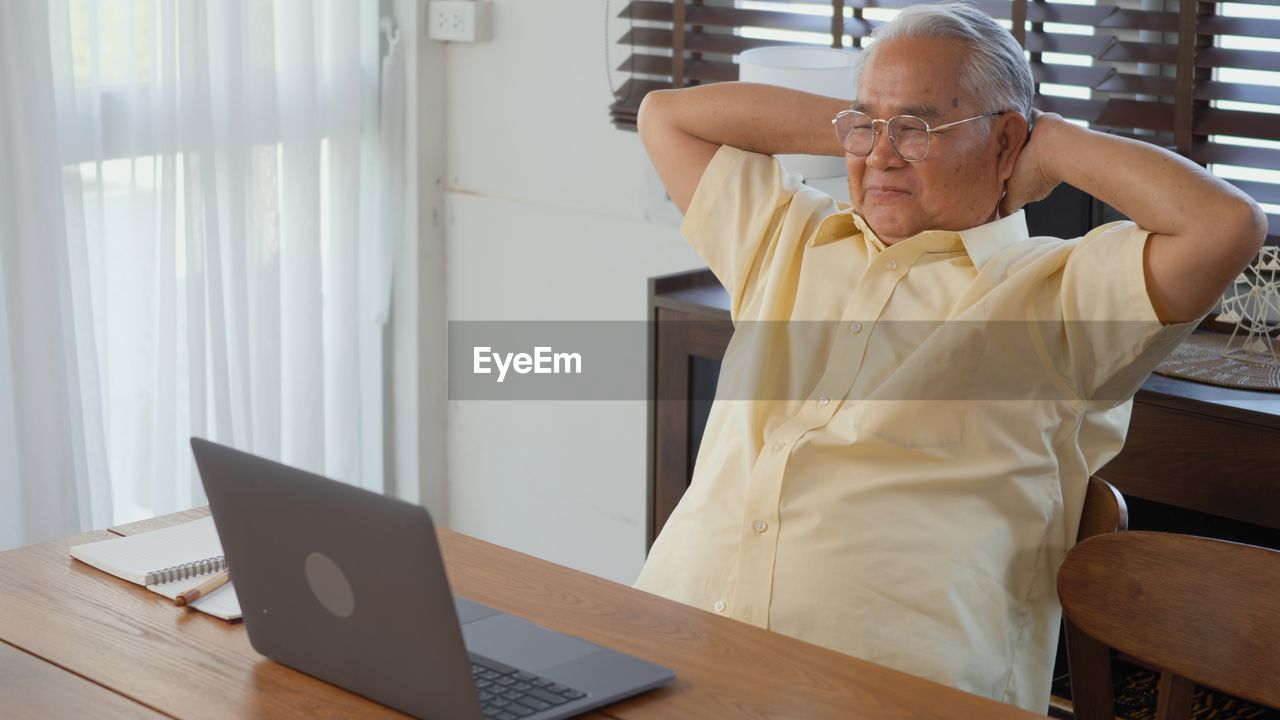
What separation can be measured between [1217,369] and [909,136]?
2.20 ft

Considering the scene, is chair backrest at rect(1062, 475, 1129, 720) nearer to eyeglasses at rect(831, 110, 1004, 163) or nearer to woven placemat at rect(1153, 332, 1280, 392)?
eyeglasses at rect(831, 110, 1004, 163)

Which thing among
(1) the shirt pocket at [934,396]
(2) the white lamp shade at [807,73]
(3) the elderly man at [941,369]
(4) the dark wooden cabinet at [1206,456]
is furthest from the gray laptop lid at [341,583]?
(2) the white lamp shade at [807,73]

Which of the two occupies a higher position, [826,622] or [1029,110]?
[1029,110]

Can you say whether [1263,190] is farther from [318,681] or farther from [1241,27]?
[318,681]

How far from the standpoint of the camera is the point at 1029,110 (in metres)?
1.72

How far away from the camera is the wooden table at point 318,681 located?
112cm

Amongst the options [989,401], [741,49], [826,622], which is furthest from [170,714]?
[741,49]

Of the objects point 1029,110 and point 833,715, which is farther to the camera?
point 1029,110

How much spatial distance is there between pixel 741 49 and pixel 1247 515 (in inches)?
54.2

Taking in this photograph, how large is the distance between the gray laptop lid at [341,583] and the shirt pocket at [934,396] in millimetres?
703

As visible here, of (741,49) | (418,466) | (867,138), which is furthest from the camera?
(418,466)

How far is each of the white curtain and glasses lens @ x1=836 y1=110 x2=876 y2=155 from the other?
1.58 metres

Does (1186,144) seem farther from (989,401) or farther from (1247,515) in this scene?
(989,401)

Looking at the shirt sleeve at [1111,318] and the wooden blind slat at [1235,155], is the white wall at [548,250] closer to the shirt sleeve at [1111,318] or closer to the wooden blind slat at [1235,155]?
the wooden blind slat at [1235,155]
